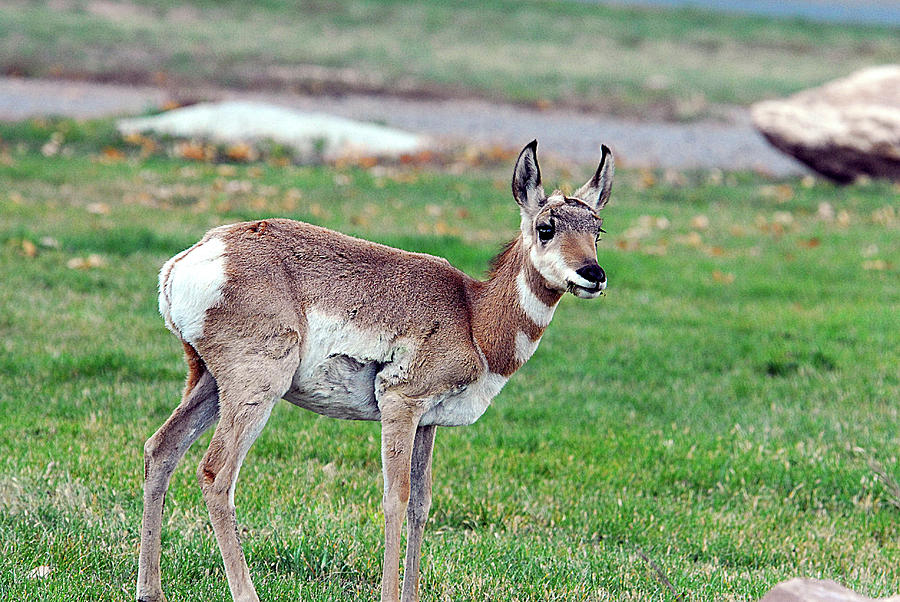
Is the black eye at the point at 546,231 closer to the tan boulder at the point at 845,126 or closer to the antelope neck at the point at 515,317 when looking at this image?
the antelope neck at the point at 515,317

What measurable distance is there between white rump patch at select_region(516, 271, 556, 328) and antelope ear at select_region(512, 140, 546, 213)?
1.06 feet

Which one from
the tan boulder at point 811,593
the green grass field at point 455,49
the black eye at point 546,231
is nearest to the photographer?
the tan boulder at point 811,593

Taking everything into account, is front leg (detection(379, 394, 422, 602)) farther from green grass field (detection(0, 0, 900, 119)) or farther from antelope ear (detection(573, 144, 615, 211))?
green grass field (detection(0, 0, 900, 119))

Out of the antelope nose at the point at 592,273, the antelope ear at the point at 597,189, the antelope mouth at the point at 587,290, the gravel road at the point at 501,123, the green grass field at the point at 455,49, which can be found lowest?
the gravel road at the point at 501,123

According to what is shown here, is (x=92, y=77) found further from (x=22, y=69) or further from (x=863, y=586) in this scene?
(x=863, y=586)

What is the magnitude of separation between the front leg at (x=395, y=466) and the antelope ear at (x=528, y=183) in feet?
3.32

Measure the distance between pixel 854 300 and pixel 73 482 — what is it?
8.10m

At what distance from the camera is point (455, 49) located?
1599 inches

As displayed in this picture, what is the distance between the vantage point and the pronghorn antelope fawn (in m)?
4.20

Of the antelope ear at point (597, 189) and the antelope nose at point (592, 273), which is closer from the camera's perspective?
the antelope nose at point (592, 273)

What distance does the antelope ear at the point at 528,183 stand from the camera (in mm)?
4445

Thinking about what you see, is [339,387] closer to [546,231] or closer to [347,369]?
[347,369]

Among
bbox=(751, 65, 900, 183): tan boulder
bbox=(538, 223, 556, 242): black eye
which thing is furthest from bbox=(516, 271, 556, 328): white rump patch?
bbox=(751, 65, 900, 183): tan boulder

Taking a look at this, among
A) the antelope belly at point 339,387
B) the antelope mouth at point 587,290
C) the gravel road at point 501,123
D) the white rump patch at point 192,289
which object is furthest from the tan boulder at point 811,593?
the gravel road at point 501,123
